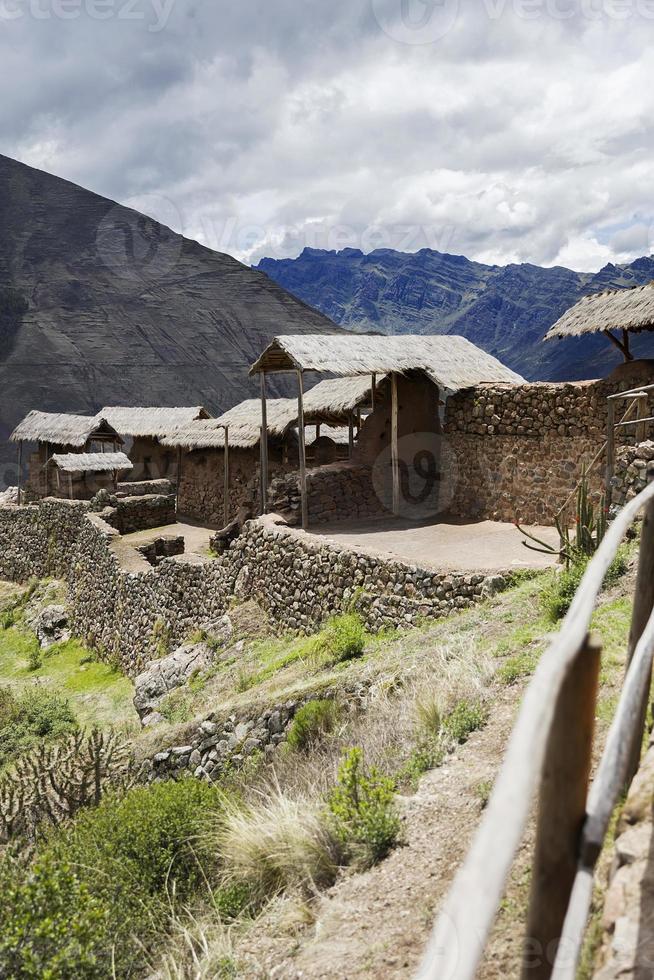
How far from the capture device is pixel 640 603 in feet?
10.0

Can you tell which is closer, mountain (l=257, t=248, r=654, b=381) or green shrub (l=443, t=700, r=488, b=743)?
green shrub (l=443, t=700, r=488, b=743)

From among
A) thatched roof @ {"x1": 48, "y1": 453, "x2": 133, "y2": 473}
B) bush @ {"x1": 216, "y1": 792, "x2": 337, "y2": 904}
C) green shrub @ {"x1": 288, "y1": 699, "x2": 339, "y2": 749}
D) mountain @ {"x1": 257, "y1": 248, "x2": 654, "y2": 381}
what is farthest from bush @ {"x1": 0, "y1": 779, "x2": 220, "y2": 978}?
mountain @ {"x1": 257, "y1": 248, "x2": 654, "y2": 381}

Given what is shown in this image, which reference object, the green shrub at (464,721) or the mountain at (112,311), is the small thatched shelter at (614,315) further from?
the mountain at (112,311)

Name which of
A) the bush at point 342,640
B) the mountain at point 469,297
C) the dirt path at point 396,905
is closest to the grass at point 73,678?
the bush at point 342,640

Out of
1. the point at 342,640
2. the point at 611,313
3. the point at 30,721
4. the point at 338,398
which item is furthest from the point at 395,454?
the point at 30,721

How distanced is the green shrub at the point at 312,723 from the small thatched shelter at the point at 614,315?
851cm

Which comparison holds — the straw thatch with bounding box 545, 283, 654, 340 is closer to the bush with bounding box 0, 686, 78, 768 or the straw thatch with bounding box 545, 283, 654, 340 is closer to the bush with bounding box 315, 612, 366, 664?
the bush with bounding box 315, 612, 366, 664

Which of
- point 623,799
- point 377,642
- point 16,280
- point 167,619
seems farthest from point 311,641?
point 16,280

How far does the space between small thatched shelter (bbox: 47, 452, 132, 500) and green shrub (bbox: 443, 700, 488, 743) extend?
23.6 m

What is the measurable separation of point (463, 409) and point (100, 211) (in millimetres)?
72525

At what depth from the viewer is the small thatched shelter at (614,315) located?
12.7 meters

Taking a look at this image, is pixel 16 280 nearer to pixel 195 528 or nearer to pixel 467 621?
pixel 195 528

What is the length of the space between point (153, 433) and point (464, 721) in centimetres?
2468

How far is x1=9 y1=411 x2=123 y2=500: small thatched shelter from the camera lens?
2928 cm
